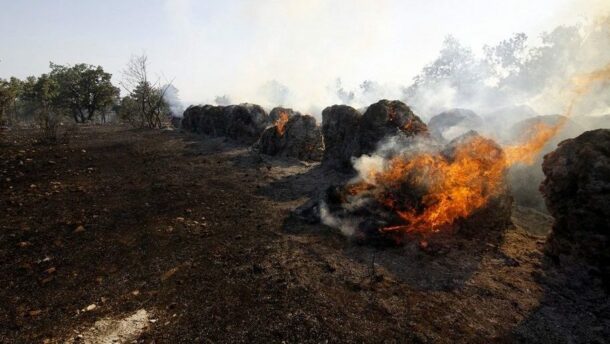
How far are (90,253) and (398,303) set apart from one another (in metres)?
6.98

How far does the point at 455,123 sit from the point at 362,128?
32.5 ft

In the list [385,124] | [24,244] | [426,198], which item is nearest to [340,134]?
[385,124]

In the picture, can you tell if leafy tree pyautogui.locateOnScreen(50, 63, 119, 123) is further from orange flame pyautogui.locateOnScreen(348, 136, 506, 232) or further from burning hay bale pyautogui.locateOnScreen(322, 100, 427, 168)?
orange flame pyautogui.locateOnScreen(348, 136, 506, 232)

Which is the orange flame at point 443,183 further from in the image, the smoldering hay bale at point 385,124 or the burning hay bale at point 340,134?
the burning hay bale at point 340,134

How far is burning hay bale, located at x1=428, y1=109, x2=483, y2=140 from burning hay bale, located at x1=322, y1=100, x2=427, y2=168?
22.2ft

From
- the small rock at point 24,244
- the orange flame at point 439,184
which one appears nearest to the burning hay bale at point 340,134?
the orange flame at point 439,184

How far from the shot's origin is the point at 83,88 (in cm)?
4850

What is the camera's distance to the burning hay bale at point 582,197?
7066mm

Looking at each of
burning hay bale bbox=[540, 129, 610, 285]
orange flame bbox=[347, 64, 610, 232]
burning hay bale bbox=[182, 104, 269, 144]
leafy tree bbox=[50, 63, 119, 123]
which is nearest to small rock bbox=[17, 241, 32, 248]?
orange flame bbox=[347, 64, 610, 232]

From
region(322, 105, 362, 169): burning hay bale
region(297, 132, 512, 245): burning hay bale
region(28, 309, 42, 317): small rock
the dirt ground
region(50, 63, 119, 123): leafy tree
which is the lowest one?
region(28, 309, 42, 317): small rock

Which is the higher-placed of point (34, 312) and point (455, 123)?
point (455, 123)

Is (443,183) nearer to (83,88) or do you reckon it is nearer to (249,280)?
(249,280)

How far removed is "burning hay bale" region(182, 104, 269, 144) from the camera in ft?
87.4

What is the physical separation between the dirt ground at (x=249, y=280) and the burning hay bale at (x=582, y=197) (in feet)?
2.04
